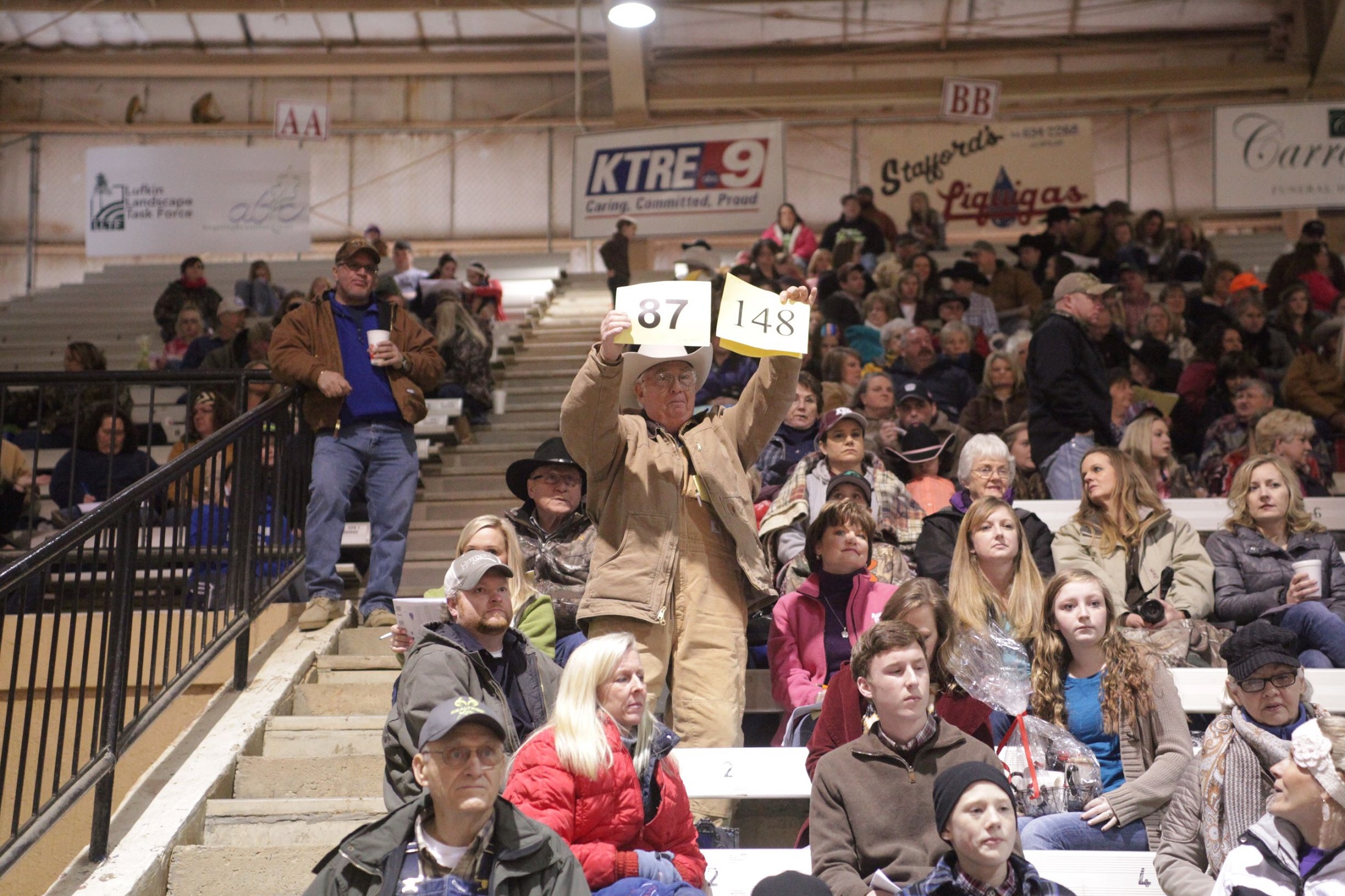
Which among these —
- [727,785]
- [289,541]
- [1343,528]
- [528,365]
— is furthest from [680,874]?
[528,365]

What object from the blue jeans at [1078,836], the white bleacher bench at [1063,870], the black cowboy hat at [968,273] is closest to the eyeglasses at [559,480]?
the white bleacher bench at [1063,870]

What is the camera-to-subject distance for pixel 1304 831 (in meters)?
3.13

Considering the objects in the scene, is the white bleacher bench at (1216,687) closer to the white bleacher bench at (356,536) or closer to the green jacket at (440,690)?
the green jacket at (440,690)

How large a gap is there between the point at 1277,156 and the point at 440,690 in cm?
1250

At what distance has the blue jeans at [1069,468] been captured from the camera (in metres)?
6.52

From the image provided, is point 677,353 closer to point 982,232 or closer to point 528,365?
point 528,365

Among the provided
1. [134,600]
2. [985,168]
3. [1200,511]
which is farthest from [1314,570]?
[985,168]

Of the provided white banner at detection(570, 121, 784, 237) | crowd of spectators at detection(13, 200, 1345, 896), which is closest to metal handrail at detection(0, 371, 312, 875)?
crowd of spectators at detection(13, 200, 1345, 896)

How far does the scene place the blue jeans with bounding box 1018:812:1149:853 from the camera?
12.7ft

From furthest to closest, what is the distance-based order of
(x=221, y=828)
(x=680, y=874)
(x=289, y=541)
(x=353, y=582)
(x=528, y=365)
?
(x=528, y=365), (x=353, y=582), (x=289, y=541), (x=221, y=828), (x=680, y=874)

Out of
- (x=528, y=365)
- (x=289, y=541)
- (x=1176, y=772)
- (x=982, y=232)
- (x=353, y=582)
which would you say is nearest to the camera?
(x=1176, y=772)

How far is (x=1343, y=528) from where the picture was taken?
667 centimetres

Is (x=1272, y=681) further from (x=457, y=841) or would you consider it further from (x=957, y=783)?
(x=457, y=841)

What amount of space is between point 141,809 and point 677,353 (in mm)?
2106
